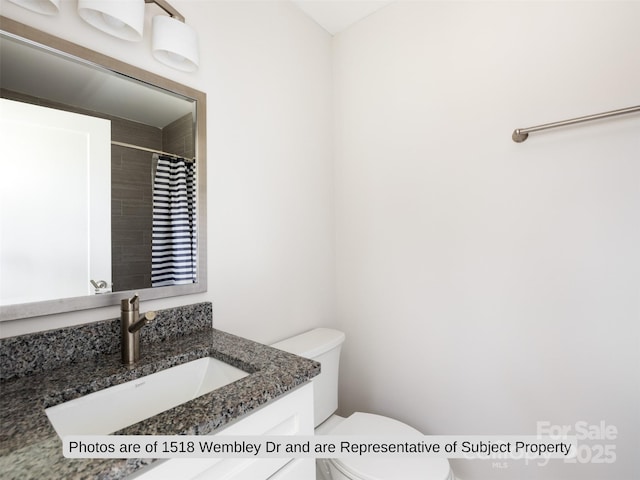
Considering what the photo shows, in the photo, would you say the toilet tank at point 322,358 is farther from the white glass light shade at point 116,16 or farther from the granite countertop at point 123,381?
the white glass light shade at point 116,16

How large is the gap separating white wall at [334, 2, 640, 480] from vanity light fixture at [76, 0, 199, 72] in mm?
931

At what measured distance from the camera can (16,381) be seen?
75 cm

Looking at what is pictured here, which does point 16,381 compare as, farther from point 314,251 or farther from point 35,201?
point 314,251

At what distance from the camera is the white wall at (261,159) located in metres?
1.17

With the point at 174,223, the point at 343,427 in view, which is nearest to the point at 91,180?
the point at 174,223

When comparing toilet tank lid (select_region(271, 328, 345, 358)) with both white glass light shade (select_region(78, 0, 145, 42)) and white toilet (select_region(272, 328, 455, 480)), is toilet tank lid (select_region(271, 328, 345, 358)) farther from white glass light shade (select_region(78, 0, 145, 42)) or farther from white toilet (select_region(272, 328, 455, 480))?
white glass light shade (select_region(78, 0, 145, 42))

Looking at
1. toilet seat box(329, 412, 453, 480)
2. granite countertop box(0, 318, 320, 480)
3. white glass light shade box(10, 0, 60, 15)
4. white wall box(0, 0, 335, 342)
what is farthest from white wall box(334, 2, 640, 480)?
white glass light shade box(10, 0, 60, 15)

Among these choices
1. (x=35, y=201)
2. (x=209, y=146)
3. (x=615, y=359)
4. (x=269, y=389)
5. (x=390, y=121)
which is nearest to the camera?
(x=269, y=389)

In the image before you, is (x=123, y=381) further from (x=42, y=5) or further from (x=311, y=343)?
(x=42, y=5)

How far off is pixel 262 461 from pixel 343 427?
2.42 ft

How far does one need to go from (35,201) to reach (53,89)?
1.05 feet

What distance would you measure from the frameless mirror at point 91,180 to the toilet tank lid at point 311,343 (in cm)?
49

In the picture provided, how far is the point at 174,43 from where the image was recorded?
990mm

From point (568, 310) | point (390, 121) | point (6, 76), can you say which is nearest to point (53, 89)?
point (6, 76)
